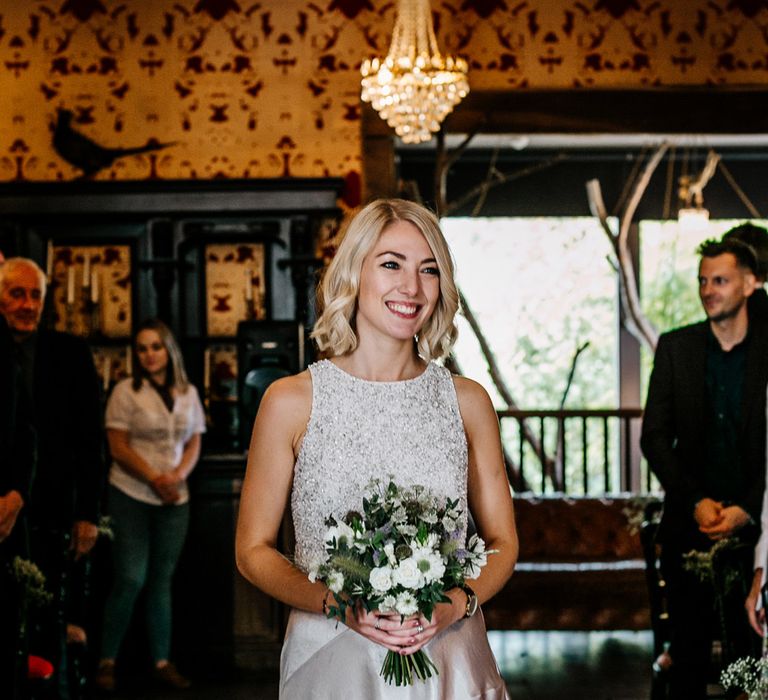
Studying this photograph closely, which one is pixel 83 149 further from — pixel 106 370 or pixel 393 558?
pixel 393 558

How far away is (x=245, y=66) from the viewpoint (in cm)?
617

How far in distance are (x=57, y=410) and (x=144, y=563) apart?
1105 millimetres

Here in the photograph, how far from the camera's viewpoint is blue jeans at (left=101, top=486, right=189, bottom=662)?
5281 mm

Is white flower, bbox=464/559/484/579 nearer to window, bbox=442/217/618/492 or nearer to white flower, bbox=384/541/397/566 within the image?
white flower, bbox=384/541/397/566

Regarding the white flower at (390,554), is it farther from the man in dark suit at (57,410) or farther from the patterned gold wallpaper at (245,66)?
the patterned gold wallpaper at (245,66)

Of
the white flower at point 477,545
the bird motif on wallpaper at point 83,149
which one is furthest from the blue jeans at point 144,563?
the white flower at point 477,545

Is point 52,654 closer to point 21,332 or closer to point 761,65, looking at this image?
point 21,332

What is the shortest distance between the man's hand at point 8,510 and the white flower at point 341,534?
1439mm

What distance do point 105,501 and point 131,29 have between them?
2.53 meters

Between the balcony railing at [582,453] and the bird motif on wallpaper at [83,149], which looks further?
the balcony railing at [582,453]

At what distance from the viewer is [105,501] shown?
5.56 metres

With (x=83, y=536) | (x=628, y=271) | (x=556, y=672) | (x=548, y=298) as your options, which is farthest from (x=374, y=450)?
(x=548, y=298)

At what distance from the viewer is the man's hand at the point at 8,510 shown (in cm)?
298

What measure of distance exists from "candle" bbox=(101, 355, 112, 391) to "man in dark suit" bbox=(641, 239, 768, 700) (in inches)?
126
